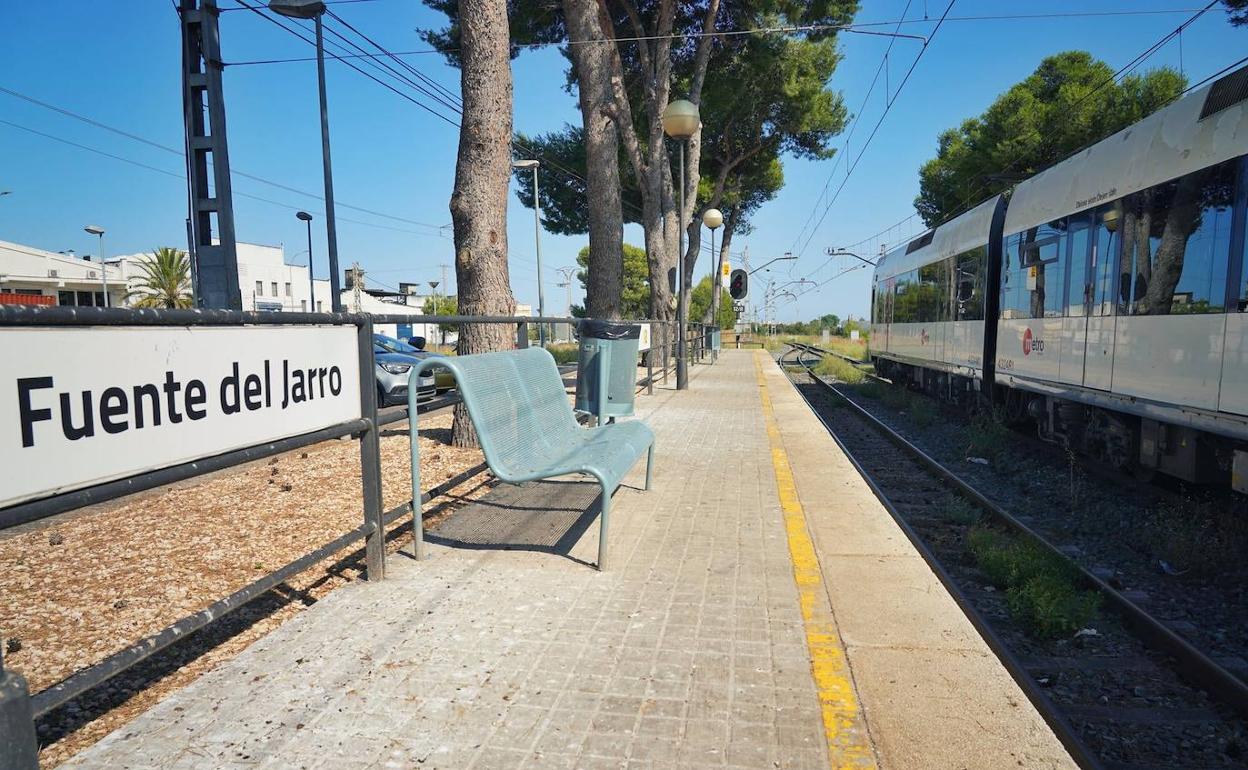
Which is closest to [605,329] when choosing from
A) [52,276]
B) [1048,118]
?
[1048,118]

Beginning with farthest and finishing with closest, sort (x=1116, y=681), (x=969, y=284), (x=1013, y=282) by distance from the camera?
(x=969, y=284)
(x=1013, y=282)
(x=1116, y=681)

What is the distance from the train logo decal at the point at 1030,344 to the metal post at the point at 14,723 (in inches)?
359

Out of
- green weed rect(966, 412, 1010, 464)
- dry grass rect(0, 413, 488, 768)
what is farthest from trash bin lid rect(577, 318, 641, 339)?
green weed rect(966, 412, 1010, 464)

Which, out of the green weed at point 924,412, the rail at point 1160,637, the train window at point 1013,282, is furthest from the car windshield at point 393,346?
the rail at point 1160,637

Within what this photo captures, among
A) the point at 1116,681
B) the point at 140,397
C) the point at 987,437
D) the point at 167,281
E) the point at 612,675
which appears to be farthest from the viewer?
the point at 167,281

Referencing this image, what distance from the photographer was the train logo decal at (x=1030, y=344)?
848 centimetres

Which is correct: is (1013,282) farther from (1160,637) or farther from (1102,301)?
(1160,637)

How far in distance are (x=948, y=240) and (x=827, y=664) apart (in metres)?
11.6

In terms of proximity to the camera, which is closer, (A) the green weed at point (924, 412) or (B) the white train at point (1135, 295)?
(B) the white train at point (1135, 295)

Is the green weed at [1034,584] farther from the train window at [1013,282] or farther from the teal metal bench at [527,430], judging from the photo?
the train window at [1013,282]

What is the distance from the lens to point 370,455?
3588 millimetres

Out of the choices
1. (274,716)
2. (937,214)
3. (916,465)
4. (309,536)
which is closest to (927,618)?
(274,716)

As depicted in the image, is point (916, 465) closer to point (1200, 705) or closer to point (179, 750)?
point (1200, 705)

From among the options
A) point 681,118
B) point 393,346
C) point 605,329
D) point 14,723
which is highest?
point 681,118
